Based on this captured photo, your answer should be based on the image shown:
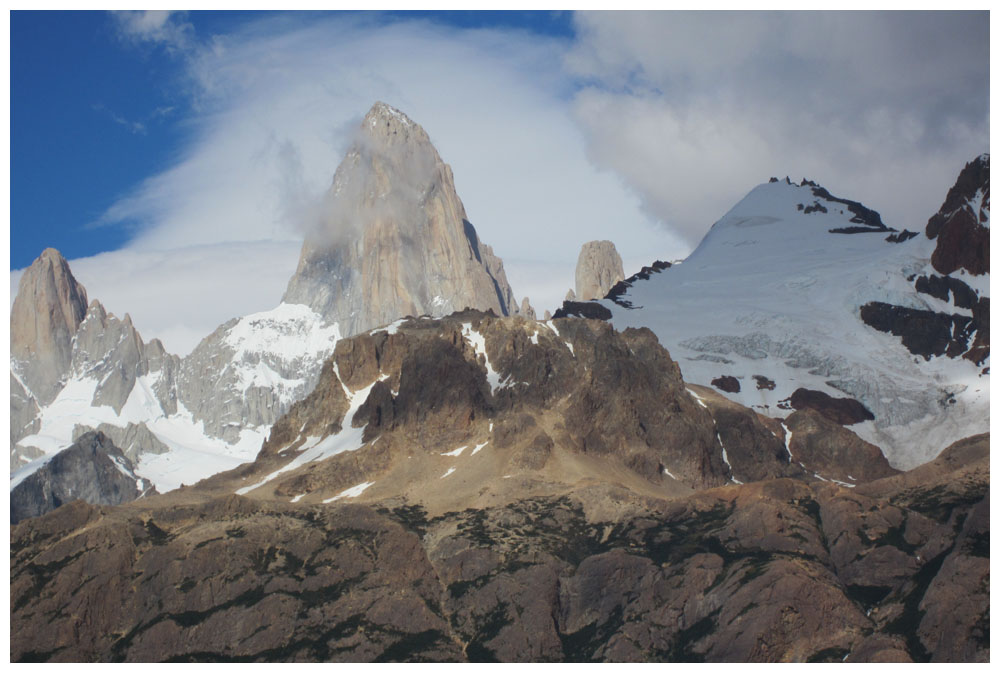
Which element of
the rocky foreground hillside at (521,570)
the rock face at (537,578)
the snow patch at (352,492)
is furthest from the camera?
the snow patch at (352,492)

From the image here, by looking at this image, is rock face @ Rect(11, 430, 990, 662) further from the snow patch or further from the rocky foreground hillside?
the snow patch

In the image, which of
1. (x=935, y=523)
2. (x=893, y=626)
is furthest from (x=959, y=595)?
(x=935, y=523)

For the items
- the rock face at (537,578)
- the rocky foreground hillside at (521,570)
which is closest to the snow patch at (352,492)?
the rocky foreground hillside at (521,570)

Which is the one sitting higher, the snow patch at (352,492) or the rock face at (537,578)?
the snow patch at (352,492)

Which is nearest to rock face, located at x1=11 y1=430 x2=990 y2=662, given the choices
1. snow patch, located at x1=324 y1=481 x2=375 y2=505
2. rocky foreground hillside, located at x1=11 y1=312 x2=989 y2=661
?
rocky foreground hillside, located at x1=11 y1=312 x2=989 y2=661

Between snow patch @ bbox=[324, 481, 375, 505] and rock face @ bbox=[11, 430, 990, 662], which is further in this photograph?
snow patch @ bbox=[324, 481, 375, 505]

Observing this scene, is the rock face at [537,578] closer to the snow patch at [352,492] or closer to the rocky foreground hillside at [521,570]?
the rocky foreground hillside at [521,570]

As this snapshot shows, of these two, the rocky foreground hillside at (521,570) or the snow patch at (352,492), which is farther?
the snow patch at (352,492)

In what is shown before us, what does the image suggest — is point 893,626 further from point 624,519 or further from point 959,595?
point 624,519
